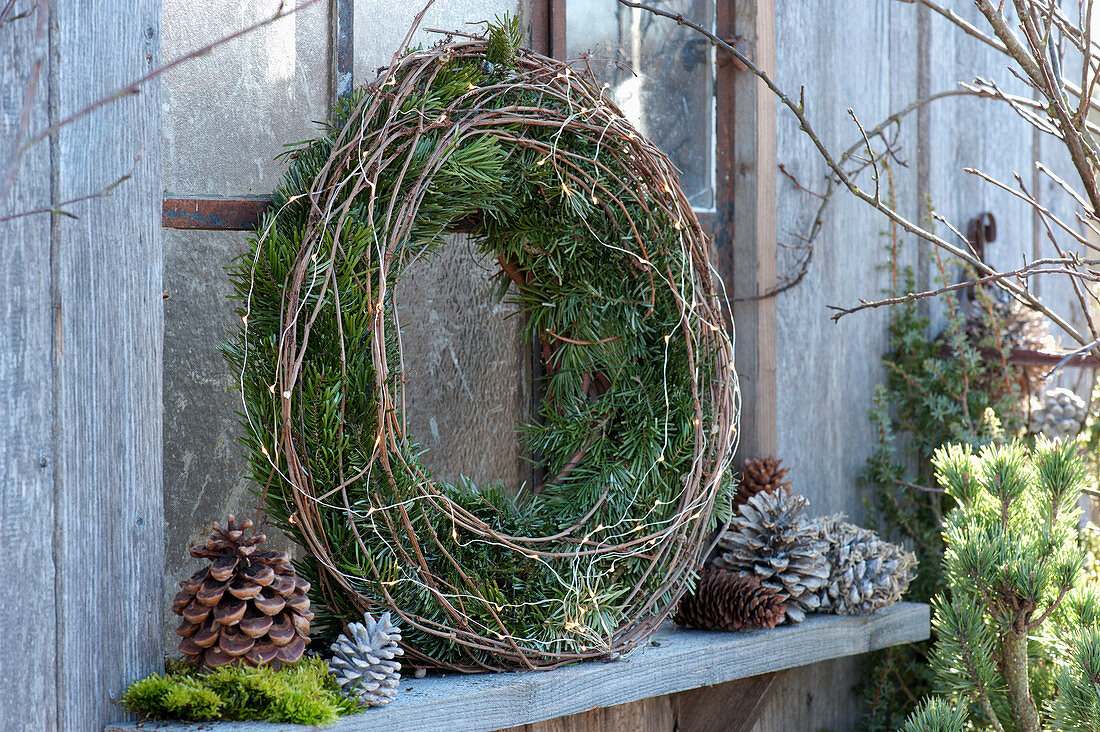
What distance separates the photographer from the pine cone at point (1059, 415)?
94.8 inches

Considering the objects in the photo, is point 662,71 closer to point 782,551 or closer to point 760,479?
point 760,479

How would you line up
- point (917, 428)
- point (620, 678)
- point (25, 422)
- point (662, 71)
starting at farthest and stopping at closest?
point (917, 428)
point (662, 71)
point (620, 678)
point (25, 422)

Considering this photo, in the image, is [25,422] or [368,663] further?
[368,663]

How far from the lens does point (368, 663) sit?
1.22m

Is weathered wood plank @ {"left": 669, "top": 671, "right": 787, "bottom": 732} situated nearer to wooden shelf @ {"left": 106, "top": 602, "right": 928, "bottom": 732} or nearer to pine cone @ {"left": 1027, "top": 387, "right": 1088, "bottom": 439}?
wooden shelf @ {"left": 106, "top": 602, "right": 928, "bottom": 732}

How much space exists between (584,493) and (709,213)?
0.75 meters

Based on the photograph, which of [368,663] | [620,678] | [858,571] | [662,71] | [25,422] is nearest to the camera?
[25,422]

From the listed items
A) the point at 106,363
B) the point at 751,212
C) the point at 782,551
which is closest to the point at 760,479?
the point at 782,551

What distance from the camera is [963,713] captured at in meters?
1.57

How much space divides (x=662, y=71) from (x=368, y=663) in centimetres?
129

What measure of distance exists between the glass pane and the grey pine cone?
43.2 inches

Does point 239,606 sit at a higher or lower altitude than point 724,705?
higher

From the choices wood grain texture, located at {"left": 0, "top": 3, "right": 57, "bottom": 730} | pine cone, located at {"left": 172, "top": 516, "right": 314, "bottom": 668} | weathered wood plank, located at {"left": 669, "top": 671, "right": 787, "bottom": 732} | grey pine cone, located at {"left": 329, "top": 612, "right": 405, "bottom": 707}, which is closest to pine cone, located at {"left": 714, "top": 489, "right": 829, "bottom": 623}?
weathered wood plank, located at {"left": 669, "top": 671, "right": 787, "bottom": 732}

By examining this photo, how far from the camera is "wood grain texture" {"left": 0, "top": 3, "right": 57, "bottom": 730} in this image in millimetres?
1055
